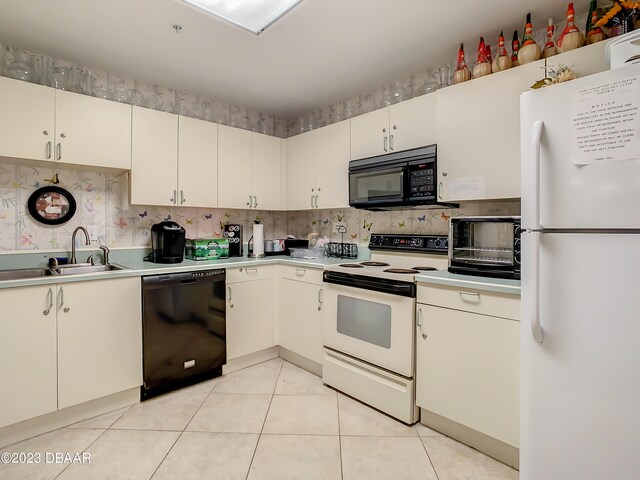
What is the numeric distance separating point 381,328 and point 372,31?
1.83 meters

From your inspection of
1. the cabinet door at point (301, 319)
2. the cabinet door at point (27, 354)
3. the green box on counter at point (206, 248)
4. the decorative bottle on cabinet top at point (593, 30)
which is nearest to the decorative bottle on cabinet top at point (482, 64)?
the decorative bottle on cabinet top at point (593, 30)

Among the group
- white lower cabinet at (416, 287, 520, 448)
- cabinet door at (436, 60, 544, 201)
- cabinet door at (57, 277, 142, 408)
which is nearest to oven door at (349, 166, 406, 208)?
cabinet door at (436, 60, 544, 201)

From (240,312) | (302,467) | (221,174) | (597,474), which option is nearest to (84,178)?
(221,174)

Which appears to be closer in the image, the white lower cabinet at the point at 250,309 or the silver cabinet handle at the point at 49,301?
the silver cabinet handle at the point at 49,301

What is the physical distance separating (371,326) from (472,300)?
678 mm

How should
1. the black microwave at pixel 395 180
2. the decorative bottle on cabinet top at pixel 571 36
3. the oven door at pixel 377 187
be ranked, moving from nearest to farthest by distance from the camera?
1. the decorative bottle on cabinet top at pixel 571 36
2. the black microwave at pixel 395 180
3. the oven door at pixel 377 187

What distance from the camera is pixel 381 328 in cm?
211

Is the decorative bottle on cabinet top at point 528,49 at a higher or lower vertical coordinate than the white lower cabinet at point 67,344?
higher

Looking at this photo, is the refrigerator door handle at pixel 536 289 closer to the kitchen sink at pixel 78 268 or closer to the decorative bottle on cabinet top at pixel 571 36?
the decorative bottle on cabinet top at pixel 571 36

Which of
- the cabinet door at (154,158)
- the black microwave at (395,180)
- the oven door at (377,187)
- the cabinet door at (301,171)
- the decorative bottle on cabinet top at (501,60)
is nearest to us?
the decorative bottle on cabinet top at (501,60)

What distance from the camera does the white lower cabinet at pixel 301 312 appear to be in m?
2.61

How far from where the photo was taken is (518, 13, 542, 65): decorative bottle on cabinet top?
1805mm

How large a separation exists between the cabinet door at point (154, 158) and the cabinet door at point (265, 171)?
73 cm

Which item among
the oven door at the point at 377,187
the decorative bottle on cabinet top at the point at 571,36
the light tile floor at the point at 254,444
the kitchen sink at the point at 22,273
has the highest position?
the decorative bottle on cabinet top at the point at 571,36
